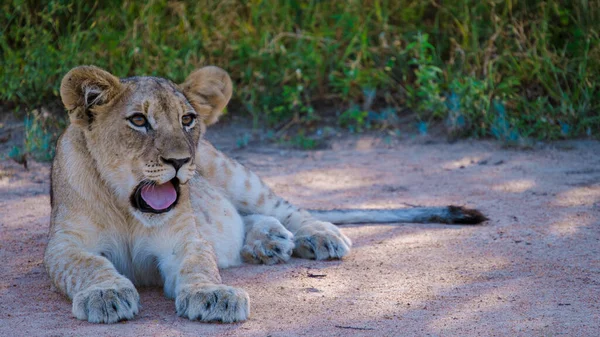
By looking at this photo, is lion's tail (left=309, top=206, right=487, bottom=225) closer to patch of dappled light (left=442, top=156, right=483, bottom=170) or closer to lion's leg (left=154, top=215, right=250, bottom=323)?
lion's leg (left=154, top=215, right=250, bottom=323)

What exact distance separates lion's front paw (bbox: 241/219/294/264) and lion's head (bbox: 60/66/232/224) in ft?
2.51

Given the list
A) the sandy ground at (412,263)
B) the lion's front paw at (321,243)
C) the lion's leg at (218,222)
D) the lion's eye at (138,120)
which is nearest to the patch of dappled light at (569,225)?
the sandy ground at (412,263)

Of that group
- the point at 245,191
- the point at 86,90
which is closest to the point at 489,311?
the point at 86,90

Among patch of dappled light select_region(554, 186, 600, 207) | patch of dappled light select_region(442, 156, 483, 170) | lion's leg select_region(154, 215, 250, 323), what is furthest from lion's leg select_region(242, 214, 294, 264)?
patch of dappled light select_region(442, 156, 483, 170)

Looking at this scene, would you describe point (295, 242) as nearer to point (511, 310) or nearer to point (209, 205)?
point (209, 205)

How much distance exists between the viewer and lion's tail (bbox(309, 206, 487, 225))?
4.96m

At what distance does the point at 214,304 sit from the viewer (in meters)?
3.29

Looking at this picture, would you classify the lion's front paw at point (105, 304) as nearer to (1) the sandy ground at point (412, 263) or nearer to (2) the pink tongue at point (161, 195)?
(1) the sandy ground at point (412, 263)

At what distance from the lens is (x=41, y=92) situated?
7398 mm

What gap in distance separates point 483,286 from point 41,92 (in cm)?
494

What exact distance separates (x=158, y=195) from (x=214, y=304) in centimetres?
67

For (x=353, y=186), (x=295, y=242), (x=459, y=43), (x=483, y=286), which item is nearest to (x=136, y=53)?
(x=353, y=186)

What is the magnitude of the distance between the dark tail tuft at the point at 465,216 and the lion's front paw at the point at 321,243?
2.54 ft

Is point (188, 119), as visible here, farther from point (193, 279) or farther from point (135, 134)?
point (193, 279)
